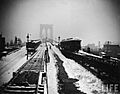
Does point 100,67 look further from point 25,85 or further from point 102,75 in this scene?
point 25,85

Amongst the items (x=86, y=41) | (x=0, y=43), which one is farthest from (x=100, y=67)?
(x=86, y=41)

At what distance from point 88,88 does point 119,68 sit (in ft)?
6.47

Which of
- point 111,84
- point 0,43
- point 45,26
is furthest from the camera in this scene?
point 45,26

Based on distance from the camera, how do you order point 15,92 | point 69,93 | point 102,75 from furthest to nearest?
point 102,75 → point 69,93 → point 15,92

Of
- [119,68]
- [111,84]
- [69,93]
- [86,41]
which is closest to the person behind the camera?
[69,93]

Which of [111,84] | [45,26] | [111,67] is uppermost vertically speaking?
[45,26]

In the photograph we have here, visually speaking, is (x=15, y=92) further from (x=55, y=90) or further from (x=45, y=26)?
(x=45, y=26)

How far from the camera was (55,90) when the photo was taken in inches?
282

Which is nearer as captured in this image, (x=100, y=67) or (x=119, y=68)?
(x=119, y=68)

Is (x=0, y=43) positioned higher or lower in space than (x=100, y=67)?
higher

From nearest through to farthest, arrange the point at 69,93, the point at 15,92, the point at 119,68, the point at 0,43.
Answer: the point at 15,92 → the point at 69,93 → the point at 119,68 → the point at 0,43

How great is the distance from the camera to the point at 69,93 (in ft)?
22.7

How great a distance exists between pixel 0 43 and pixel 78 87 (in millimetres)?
17300

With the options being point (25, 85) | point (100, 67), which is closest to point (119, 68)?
point (100, 67)
